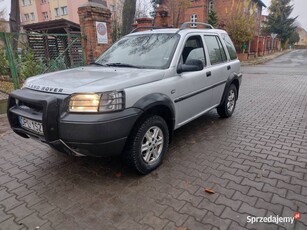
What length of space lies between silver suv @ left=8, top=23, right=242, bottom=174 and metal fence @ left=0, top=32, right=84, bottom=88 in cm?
396

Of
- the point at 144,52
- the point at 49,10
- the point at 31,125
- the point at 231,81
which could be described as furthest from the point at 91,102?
the point at 49,10

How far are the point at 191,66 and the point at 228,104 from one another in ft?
8.20

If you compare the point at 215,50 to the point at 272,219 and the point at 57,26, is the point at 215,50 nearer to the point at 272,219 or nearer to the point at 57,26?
the point at 272,219

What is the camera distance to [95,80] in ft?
9.82

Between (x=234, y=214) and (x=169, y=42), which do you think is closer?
(x=234, y=214)

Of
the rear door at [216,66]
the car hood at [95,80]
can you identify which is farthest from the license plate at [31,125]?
the rear door at [216,66]

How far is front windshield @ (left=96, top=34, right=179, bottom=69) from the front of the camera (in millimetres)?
3668

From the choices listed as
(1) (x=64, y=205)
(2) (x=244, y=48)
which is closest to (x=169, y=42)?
(1) (x=64, y=205)

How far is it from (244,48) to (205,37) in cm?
2232

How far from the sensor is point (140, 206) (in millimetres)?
2723

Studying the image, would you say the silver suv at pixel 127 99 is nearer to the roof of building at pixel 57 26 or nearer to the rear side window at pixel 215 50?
the rear side window at pixel 215 50

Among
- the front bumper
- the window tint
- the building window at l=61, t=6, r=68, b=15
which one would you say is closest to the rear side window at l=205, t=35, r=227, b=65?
the window tint

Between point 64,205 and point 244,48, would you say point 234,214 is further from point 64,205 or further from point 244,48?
point 244,48

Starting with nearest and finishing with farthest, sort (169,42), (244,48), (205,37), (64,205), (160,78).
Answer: (64,205) → (160,78) → (169,42) → (205,37) → (244,48)
